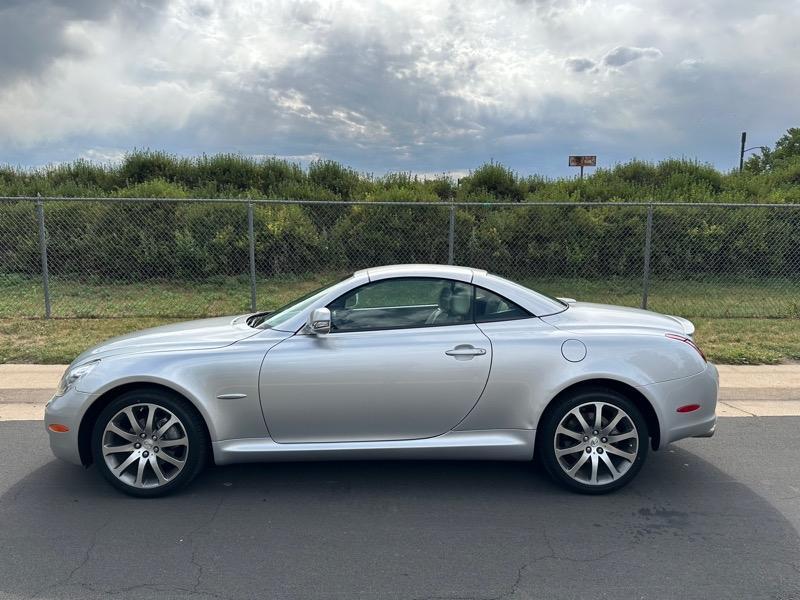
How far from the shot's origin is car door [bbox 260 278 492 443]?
3.60 m

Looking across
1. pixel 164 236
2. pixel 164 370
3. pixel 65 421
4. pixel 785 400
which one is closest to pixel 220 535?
pixel 164 370

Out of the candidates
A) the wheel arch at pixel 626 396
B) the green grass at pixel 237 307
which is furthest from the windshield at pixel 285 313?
the green grass at pixel 237 307

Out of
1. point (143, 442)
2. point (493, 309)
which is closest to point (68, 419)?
point (143, 442)

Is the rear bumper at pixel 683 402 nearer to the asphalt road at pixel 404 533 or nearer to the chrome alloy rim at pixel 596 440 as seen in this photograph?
the chrome alloy rim at pixel 596 440

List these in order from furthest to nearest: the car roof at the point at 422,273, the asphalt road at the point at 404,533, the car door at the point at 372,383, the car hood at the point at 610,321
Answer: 1. the car roof at the point at 422,273
2. the car hood at the point at 610,321
3. the car door at the point at 372,383
4. the asphalt road at the point at 404,533

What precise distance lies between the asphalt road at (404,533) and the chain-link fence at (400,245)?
837cm

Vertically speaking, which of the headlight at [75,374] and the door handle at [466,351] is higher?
the door handle at [466,351]

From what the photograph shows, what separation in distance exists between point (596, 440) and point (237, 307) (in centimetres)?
783

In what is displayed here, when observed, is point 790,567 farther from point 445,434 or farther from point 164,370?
point 164,370

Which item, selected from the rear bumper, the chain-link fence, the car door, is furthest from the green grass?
the car door

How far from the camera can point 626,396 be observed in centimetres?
377

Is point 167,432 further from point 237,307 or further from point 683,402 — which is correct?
point 237,307

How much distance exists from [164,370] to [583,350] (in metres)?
2.62

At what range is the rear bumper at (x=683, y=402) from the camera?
12.1 feet
